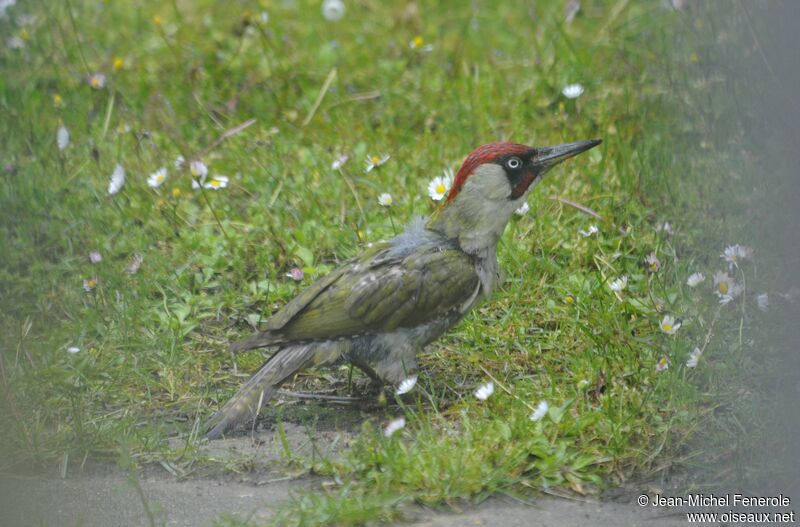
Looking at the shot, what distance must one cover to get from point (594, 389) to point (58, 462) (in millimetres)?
1868

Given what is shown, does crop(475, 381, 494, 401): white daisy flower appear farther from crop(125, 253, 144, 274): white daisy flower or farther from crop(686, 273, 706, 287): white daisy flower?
crop(125, 253, 144, 274): white daisy flower

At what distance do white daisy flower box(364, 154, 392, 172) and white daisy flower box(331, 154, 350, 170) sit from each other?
0.12 metres

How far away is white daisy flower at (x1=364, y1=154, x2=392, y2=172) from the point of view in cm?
499

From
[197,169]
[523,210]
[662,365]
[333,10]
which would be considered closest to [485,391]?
[662,365]

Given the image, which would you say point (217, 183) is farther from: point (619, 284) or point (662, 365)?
point (662, 365)

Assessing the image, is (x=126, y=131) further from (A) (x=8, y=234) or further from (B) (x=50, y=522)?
(B) (x=50, y=522)

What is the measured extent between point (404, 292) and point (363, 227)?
44.8 inches

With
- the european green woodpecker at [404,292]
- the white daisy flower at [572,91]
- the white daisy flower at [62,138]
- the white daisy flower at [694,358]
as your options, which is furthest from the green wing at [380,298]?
the white daisy flower at [62,138]

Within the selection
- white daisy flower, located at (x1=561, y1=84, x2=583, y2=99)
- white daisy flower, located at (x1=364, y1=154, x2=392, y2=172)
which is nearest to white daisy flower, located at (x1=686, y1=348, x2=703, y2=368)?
white daisy flower, located at (x1=364, y1=154, x2=392, y2=172)

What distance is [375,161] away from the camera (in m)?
5.20

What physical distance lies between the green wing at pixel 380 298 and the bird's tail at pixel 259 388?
0.07m

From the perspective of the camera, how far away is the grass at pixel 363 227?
3.50m

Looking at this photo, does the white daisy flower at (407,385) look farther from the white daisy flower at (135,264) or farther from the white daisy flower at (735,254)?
the white daisy flower at (135,264)

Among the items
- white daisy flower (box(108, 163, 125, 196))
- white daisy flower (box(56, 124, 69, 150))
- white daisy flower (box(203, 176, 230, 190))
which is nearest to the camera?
white daisy flower (box(203, 176, 230, 190))
